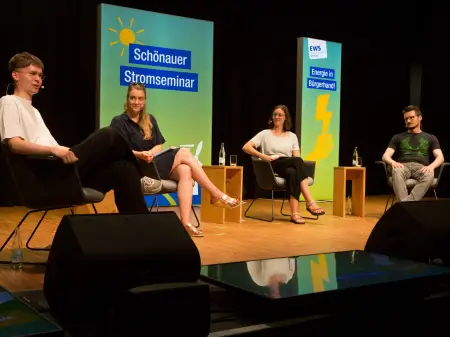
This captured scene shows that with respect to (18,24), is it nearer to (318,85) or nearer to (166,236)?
(318,85)

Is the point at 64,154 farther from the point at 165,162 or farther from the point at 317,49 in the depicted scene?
the point at 317,49

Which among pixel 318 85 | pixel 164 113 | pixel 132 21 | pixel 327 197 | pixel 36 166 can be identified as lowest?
pixel 327 197

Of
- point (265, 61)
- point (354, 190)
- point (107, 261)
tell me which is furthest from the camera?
point (265, 61)

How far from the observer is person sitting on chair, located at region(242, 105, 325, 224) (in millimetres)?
5051

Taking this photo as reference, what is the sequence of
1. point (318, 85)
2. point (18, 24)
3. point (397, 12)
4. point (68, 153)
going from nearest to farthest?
point (68, 153) → point (18, 24) → point (318, 85) → point (397, 12)

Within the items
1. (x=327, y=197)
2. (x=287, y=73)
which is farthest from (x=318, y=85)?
(x=327, y=197)

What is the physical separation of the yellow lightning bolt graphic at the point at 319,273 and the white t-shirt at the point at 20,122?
154 centimetres

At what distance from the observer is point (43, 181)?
2664 mm

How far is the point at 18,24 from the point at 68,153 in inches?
143

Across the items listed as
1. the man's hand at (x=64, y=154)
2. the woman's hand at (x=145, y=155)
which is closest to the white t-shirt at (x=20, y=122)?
the man's hand at (x=64, y=154)

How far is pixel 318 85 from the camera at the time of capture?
6941 millimetres

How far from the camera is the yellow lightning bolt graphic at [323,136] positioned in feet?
22.8

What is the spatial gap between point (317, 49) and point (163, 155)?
358cm

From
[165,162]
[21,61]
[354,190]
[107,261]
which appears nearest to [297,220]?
[354,190]
